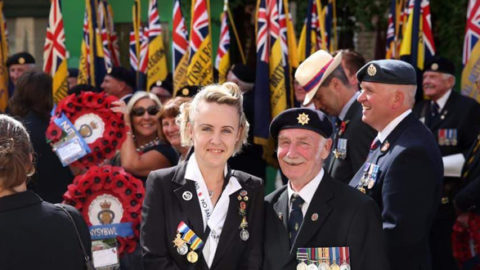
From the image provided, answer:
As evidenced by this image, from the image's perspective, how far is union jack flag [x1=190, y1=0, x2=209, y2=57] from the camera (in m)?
7.18

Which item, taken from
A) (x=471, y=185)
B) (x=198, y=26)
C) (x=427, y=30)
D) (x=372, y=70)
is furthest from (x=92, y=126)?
(x=427, y=30)

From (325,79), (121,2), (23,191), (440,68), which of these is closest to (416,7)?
(440,68)

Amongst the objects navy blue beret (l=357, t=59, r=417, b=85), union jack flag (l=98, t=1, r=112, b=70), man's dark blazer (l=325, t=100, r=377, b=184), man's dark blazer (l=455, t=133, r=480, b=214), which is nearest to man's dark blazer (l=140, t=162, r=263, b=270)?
navy blue beret (l=357, t=59, r=417, b=85)

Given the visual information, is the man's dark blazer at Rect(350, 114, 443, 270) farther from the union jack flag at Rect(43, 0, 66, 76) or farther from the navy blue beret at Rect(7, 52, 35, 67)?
the navy blue beret at Rect(7, 52, 35, 67)

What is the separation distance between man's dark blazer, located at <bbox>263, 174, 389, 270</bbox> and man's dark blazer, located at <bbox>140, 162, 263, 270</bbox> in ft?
0.25

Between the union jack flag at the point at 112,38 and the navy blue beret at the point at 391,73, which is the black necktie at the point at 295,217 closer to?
the navy blue beret at the point at 391,73

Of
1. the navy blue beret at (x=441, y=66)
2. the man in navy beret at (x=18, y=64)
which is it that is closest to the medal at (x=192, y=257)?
the navy blue beret at (x=441, y=66)

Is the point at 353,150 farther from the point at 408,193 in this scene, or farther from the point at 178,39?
the point at 178,39

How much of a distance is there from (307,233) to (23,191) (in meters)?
1.27

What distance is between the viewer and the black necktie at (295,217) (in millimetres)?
3268

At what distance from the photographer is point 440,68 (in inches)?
267

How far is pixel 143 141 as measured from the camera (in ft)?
17.6

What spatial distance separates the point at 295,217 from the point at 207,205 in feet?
Answer: 1.38

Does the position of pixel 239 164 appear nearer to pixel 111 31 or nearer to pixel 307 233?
pixel 307 233
